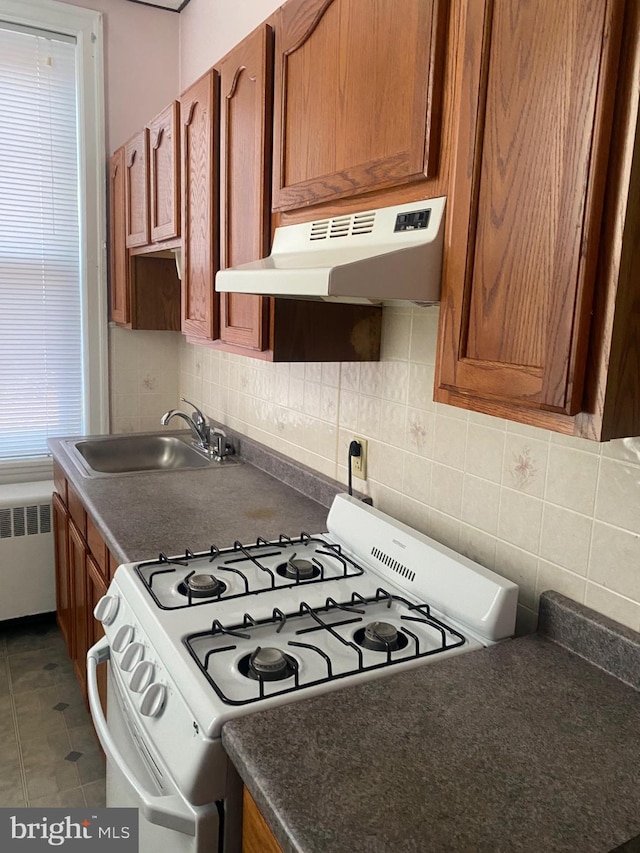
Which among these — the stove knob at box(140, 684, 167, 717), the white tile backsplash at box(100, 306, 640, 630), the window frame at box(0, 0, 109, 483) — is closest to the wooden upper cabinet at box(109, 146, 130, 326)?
the window frame at box(0, 0, 109, 483)

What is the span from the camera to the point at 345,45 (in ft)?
4.19

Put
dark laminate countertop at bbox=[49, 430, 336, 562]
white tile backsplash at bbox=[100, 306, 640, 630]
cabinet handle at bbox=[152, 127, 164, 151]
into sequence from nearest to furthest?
white tile backsplash at bbox=[100, 306, 640, 630] → dark laminate countertop at bbox=[49, 430, 336, 562] → cabinet handle at bbox=[152, 127, 164, 151]

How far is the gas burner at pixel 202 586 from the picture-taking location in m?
1.37

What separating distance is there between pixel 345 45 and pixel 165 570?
1163 mm

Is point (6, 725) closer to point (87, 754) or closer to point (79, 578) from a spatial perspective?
point (87, 754)

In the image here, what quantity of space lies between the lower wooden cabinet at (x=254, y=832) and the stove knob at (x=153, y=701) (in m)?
0.21

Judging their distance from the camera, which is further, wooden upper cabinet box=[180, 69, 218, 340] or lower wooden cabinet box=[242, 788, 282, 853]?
wooden upper cabinet box=[180, 69, 218, 340]

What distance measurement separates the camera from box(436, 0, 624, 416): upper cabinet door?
813 mm

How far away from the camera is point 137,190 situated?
8.70 feet

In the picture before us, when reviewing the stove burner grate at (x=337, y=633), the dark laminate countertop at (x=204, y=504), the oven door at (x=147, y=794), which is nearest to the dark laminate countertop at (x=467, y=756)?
the stove burner grate at (x=337, y=633)

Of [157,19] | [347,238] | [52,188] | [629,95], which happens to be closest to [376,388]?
[347,238]

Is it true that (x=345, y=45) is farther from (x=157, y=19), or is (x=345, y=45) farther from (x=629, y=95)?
(x=157, y=19)

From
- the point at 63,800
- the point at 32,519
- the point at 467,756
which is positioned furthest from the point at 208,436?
the point at 467,756

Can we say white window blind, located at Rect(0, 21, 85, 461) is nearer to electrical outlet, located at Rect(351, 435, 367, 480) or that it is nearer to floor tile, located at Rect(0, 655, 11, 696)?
floor tile, located at Rect(0, 655, 11, 696)
